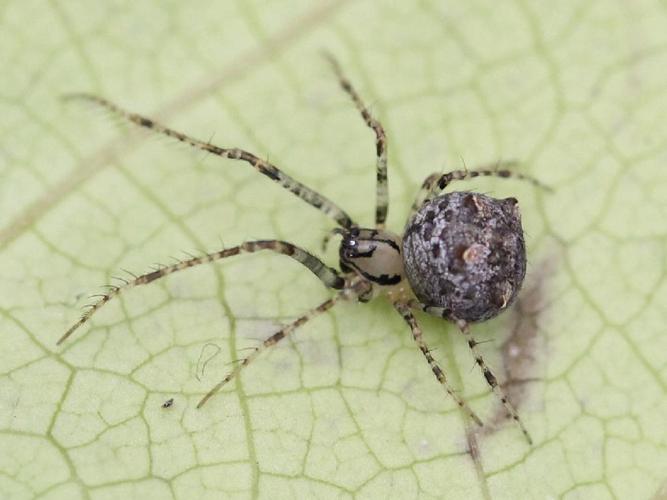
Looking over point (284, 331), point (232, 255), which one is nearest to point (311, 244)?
point (232, 255)

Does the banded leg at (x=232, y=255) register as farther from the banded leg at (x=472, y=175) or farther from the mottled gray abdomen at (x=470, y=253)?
the banded leg at (x=472, y=175)

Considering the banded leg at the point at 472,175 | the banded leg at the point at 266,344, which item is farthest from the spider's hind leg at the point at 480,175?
the banded leg at the point at 266,344

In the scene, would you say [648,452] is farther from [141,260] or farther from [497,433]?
[141,260]

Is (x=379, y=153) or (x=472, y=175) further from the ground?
(x=379, y=153)

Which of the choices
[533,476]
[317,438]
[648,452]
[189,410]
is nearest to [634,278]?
[648,452]

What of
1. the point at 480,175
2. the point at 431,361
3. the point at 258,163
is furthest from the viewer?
the point at 480,175

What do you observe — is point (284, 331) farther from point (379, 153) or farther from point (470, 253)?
point (379, 153)
